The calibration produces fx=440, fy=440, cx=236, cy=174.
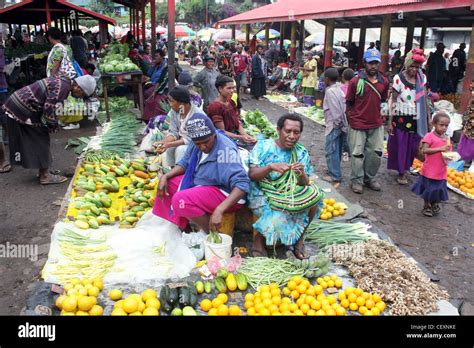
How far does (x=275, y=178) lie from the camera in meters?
3.68

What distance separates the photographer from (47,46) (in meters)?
11.6

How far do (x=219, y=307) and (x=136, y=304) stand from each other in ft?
1.83

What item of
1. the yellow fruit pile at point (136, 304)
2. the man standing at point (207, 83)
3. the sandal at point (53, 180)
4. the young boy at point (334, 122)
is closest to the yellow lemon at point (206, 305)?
the yellow fruit pile at point (136, 304)

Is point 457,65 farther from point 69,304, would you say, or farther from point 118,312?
point 69,304

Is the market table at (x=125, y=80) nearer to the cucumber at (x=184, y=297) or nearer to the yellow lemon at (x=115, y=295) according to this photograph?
the yellow lemon at (x=115, y=295)

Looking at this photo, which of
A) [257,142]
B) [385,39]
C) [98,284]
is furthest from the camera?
[385,39]

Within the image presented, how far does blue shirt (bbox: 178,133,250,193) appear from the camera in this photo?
3.56 m

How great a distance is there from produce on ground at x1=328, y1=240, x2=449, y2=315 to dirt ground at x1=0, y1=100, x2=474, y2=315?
350 mm

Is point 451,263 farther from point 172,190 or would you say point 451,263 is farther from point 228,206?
point 172,190

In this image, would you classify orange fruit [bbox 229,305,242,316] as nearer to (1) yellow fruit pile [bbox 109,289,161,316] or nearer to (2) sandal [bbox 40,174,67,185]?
(1) yellow fruit pile [bbox 109,289,161,316]

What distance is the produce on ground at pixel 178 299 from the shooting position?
2980 millimetres

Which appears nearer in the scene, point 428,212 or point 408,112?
point 428,212

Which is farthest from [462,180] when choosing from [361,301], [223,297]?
[223,297]
